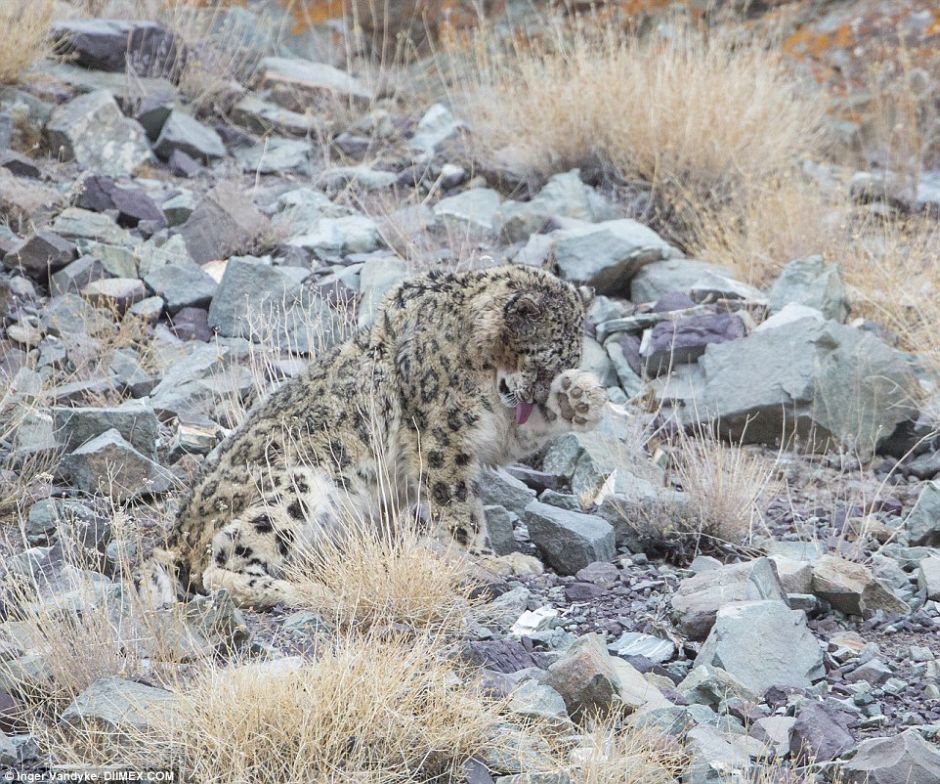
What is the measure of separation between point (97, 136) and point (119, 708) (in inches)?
309

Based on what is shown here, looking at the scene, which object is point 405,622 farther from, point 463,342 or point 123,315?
point 123,315

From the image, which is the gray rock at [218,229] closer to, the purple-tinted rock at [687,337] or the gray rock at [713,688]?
the purple-tinted rock at [687,337]

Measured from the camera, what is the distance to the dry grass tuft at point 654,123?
1114 centimetres

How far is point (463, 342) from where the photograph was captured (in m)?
6.36

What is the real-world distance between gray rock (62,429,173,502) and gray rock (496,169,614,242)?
4.41 meters

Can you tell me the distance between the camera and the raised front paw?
20.8 ft

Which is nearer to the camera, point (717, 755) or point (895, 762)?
point (895, 762)

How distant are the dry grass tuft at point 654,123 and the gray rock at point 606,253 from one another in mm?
865

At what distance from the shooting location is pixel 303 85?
44.0 feet

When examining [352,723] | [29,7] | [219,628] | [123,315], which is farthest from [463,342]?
[29,7]

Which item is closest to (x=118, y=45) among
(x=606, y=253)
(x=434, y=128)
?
(x=434, y=128)

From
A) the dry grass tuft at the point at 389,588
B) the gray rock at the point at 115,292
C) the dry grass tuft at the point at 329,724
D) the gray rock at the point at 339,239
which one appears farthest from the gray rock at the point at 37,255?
the dry grass tuft at the point at 329,724

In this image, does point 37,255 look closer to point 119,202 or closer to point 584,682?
point 119,202

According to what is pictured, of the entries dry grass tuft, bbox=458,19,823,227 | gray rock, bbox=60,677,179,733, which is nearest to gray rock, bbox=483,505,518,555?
gray rock, bbox=60,677,179,733
